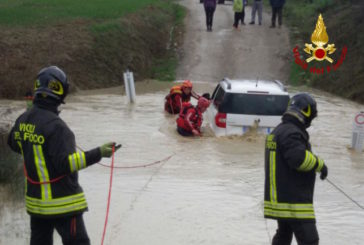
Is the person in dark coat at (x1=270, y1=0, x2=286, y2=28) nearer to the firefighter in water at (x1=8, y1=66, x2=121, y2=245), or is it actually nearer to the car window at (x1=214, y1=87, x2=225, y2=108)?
the car window at (x1=214, y1=87, x2=225, y2=108)

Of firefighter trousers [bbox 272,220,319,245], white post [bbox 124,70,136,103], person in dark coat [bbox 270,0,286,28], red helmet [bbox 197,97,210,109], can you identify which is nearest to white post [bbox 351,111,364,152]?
red helmet [bbox 197,97,210,109]

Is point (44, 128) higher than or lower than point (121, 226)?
higher

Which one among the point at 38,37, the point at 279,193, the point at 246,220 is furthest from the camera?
the point at 38,37

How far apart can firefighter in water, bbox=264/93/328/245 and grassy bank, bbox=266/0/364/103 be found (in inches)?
682

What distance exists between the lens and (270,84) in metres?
14.7

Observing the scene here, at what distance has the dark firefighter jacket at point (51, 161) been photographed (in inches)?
203

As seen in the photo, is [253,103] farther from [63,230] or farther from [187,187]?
[63,230]

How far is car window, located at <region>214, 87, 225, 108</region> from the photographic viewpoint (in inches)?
560

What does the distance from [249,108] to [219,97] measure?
94cm

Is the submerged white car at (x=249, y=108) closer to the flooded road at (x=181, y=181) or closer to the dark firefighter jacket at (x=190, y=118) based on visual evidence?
the flooded road at (x=181, y=181)

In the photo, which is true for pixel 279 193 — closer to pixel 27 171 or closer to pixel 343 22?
pixel 27 171

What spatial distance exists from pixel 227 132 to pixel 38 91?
9.02m

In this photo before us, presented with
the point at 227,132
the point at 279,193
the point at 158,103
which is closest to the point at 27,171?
the point at 279,193

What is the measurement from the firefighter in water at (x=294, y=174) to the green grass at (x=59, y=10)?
2124 centimetres
